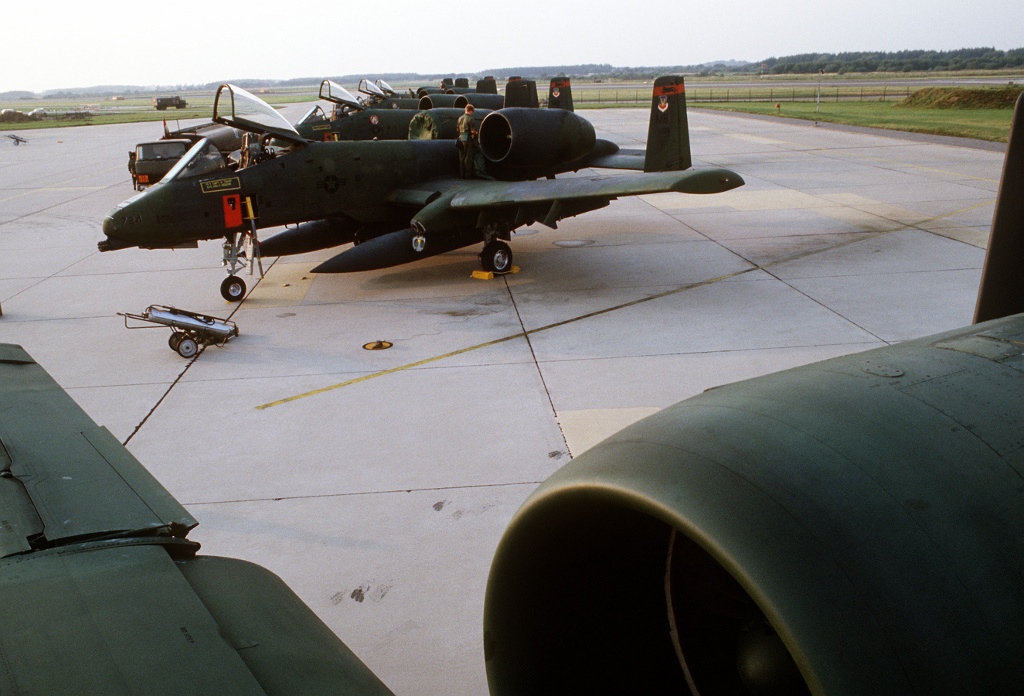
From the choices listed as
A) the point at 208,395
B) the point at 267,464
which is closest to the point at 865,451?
the point at 267,464

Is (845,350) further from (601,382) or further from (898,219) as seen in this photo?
(898,219)

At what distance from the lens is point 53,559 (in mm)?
2344

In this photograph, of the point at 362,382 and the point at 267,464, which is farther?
the point at 362,382

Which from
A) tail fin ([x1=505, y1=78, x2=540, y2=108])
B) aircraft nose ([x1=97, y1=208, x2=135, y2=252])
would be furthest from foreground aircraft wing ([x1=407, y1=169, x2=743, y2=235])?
tail fin ([x1=505, y1=78, x2=540, y2=108])

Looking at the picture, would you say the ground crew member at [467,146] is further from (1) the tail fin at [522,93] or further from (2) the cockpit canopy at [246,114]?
(1) the tail fin at [522,93]

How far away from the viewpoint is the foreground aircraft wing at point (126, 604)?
1867 millimetres

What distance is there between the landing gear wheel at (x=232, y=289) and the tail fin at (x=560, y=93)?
35.5ft

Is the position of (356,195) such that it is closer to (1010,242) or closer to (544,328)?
Answer: (544,328)

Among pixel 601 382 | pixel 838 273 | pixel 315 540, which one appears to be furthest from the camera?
pixel 838 273

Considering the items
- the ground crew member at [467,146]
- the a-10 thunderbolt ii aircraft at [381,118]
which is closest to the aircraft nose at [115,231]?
the ground crew member at [467,146]

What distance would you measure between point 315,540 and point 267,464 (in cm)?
144

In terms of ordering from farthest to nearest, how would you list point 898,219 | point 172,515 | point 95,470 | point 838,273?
1. point 898,219
2. point 838,273
3. point 95,470
4. point 172,515

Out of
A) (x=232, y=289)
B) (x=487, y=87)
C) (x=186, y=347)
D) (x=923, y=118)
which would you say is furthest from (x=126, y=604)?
(x=923, y=118)

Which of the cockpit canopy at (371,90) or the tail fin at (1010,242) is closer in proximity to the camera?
the tail fin at (1010,242)
